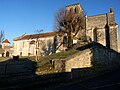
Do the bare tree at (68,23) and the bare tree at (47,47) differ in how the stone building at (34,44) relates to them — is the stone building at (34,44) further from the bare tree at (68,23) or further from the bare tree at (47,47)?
the bare tree at (68,23)

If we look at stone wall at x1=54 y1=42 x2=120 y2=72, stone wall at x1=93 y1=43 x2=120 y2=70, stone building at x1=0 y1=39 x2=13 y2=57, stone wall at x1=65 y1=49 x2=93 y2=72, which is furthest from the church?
stone wall at x1=65 y1=49 x2=93 y2=72

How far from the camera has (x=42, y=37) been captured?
55344mm

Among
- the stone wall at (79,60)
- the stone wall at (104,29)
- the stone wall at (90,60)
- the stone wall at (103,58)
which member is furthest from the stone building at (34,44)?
the stone wall at (79,60)

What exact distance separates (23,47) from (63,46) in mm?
15436

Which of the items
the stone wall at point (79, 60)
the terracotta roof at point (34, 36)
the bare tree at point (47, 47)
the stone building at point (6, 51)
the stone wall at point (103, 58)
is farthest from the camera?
the stone building at point (6, 51)

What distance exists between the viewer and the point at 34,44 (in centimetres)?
5597

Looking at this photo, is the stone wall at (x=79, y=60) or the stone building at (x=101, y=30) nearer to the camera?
the stone wall at (x=79, y=60)

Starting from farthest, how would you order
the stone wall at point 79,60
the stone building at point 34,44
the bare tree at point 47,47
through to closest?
1. the stone building at point 34,44
2. the bare tree at point 47,47
3. the stone wall at point 79,60

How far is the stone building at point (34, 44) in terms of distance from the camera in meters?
54.3

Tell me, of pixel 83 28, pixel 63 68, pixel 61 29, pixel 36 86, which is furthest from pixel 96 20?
pixel 36 86

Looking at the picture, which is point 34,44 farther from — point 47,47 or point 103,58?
point 103,58

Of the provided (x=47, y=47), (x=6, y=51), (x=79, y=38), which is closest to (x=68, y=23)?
(x=79, y=38)

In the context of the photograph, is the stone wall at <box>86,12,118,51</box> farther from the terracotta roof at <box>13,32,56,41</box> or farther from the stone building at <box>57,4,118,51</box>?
the terracotta roof at <box>13,32,56,41</box>

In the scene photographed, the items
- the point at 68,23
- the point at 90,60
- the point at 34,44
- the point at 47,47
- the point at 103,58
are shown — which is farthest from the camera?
the point at 34,44
